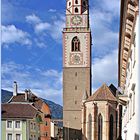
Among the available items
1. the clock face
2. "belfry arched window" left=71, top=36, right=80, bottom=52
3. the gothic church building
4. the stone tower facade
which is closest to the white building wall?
the gothic church building

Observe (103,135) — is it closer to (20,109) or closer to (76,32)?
(20,109)

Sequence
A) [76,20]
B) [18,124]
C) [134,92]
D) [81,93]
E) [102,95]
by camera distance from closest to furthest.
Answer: [134,92] < [18,124] < [102,95] < [81,93] < [76,20]

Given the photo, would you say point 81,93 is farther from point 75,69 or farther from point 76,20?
point 76,20

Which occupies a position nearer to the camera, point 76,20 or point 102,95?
point 102,95

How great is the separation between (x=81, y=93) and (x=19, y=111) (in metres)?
11.9

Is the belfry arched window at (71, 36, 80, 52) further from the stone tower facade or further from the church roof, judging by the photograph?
the church roof

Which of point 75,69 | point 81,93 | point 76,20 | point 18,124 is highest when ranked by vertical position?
point 76,20

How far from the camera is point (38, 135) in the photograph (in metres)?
34.7

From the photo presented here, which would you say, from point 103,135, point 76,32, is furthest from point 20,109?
point 76,32

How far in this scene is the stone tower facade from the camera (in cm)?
4197

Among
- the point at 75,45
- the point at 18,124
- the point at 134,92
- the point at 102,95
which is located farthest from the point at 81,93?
the point at 134,92

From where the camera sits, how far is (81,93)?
42781 mm

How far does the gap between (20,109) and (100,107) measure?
29.5 feet

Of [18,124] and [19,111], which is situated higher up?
[19,111]
